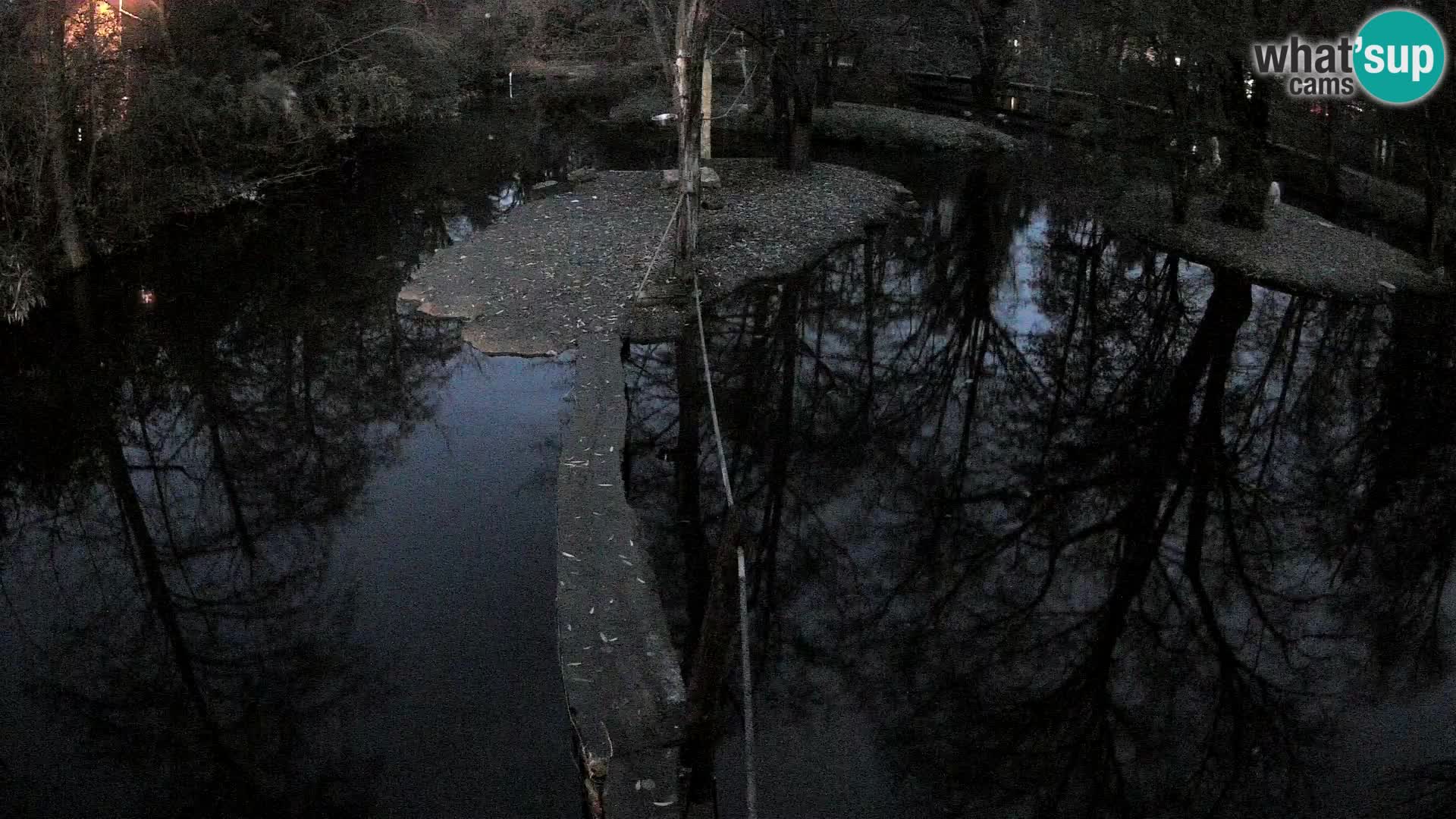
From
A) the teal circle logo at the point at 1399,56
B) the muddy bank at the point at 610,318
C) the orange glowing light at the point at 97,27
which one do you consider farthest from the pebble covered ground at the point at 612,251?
the teal circle logo at the point at 1399,56

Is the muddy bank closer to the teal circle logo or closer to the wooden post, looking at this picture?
the wooden post

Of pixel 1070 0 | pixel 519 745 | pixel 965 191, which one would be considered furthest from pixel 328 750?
pixel 1070 0

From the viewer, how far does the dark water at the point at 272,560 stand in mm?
6234

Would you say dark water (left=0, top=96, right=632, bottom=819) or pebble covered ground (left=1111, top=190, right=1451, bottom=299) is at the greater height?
pebble covered ground (left=1111, top=190, right=1451, bottom=299)

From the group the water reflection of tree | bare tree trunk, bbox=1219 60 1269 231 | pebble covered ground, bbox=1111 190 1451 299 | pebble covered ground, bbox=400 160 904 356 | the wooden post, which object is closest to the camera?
the water reflection of tree

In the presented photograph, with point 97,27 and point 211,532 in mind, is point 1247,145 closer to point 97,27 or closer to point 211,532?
point 211,532

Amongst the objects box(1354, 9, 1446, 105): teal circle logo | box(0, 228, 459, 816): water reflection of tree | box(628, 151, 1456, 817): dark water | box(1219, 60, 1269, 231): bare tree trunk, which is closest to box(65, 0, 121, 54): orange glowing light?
box(0, 228, 459, 816): water reflection of tree

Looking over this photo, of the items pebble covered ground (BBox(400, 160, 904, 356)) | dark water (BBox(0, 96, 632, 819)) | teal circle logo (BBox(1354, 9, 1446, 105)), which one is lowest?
dark water (BBox(0, 96, 632, 819))

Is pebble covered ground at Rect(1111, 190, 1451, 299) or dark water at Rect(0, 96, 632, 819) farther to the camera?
pebble covered ground at Rect(1111, 190, 1451, 299)

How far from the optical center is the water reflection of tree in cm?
644

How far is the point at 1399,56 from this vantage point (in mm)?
15320

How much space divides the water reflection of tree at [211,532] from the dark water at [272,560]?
0.02 meters

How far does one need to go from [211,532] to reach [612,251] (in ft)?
24.7

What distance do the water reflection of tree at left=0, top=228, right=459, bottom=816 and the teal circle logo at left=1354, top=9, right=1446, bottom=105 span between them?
13.1 metres
